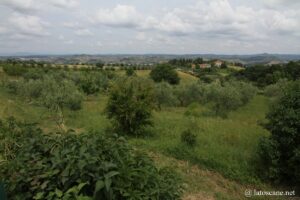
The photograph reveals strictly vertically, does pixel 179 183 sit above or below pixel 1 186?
below

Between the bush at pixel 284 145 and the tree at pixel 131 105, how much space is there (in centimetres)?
490

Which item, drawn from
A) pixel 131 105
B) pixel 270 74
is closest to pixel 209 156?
pixel 131 105

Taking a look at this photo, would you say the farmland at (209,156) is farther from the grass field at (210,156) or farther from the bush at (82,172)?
the bush at (82,172)

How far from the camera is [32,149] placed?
2.79 meters

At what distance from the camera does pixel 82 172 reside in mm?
2266

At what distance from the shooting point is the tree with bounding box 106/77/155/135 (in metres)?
11.7

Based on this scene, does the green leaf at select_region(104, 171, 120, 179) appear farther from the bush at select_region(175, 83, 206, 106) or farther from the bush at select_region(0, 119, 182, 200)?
the bush at select_region(175, 83, 206, 106)

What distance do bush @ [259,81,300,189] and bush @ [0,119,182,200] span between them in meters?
6.06

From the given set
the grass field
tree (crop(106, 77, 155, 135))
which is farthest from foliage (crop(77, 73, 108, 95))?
tree (crop(106, 77, 155, 135))

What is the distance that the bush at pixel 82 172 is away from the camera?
2258 mm

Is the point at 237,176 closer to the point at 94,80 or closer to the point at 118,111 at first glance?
the point at 118,111

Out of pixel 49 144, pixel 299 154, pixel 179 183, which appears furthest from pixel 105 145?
pixel 299 154

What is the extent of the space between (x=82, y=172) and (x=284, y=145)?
7255 millimetres

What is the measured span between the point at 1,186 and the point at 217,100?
26.3 m
